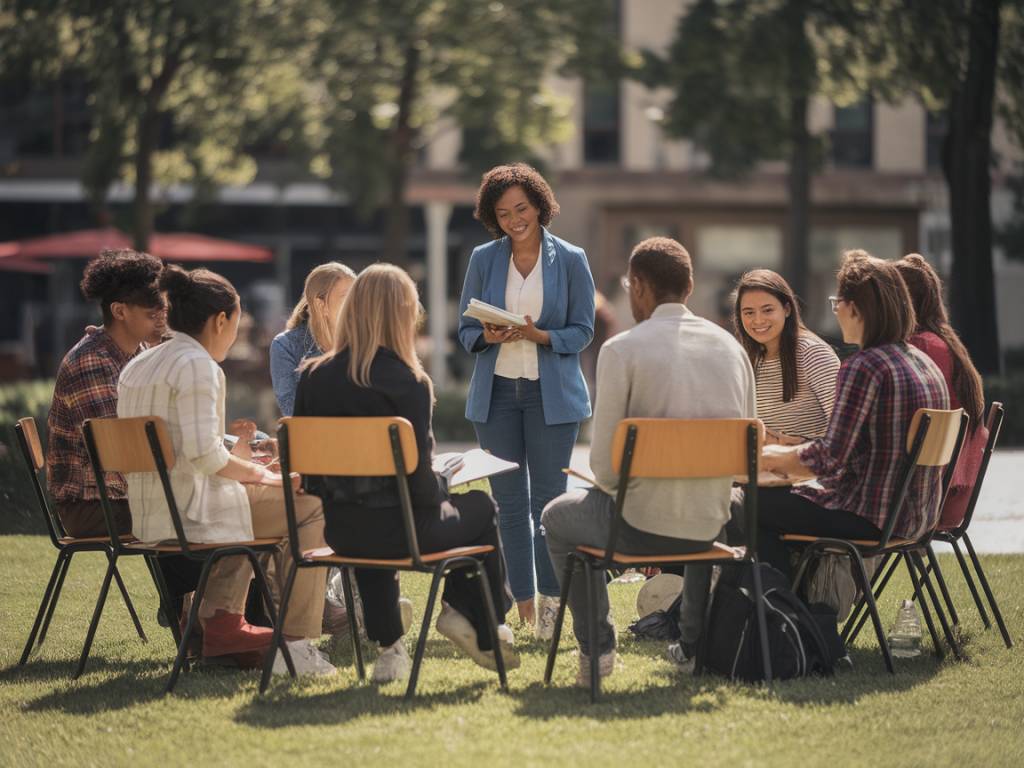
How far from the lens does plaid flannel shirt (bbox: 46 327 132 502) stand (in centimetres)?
611

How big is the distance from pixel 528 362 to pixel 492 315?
0.42 m

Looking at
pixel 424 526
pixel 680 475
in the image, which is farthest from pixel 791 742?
pixel 424 526

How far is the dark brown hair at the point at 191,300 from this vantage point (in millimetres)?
5766

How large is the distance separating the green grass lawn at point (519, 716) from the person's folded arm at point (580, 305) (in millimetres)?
1311

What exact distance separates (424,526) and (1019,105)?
13.3 m

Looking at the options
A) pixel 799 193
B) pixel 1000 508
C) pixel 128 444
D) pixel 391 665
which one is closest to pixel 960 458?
pixel 391 665

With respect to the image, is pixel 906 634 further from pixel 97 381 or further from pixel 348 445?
pixel 97 381

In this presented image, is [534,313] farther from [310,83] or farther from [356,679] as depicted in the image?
[310,83]

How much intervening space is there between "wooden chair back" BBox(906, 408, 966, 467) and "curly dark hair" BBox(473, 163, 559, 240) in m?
1.85

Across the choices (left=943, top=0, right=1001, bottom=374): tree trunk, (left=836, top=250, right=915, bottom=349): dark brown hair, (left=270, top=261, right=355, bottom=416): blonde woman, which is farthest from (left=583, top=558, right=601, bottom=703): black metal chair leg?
(left=943, top=0, right=1001, bottom=374): tree trunk

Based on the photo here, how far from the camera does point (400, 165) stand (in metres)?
19.2

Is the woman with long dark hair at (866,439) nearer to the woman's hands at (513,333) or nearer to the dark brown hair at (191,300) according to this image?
the woman's hands at (513,333)

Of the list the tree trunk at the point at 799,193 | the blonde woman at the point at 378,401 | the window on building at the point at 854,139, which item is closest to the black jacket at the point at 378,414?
the blonde woman at the point at 378,401

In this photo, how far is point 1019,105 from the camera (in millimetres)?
16812
